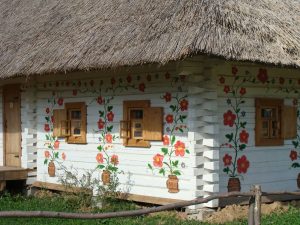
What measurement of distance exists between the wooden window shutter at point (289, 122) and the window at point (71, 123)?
3393 millimetres

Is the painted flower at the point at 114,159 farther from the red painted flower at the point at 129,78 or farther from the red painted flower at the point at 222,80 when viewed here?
the red painted flower at the point at 222,80

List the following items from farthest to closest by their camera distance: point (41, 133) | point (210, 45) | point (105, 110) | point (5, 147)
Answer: point (5, 147), point (41, 133), point (105, 110), point (210, 45)

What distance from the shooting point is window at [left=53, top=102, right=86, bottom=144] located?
9.70 m

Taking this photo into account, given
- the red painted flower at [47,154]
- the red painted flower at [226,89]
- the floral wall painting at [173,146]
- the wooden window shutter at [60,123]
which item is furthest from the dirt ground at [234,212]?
the red painted flower at [47,154]

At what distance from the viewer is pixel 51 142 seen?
34.2 feet

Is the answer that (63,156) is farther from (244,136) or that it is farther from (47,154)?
(244,136)

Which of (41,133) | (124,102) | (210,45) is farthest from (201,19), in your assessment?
(41,133)

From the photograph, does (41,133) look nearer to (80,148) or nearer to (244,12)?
(80,148)

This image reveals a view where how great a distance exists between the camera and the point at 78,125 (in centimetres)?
991

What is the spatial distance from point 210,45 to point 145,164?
7.89 ft

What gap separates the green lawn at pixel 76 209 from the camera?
7.53 m

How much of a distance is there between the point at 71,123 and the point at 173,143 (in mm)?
2591

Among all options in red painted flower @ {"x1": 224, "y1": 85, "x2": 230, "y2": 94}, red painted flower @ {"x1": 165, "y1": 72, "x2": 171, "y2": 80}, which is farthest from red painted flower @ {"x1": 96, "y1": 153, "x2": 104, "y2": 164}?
red painted flower @ {"x1": 224, "y1": 85, "x2": 230, "y2": 94}

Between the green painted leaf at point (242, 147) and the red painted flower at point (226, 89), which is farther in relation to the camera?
the green painted leaf at point (242, 147)
